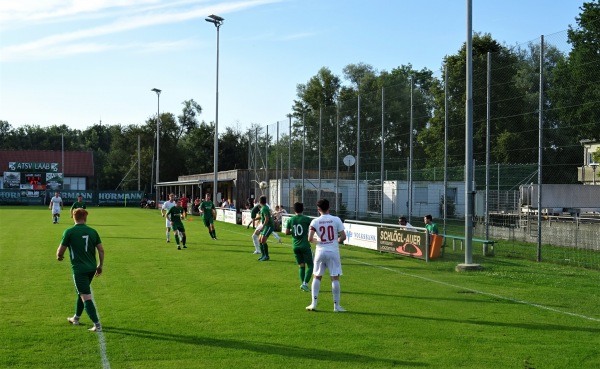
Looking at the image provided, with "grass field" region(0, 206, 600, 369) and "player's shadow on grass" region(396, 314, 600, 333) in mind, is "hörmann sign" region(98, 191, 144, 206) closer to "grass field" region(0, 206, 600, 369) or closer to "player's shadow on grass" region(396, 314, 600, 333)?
"grass field" region(0, 206, 600, 369)

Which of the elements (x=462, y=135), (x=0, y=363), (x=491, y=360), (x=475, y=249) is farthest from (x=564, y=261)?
(x=0, y=363)

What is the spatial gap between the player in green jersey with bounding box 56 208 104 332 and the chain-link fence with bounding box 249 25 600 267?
11.3m

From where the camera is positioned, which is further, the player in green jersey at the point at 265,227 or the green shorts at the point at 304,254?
the player in green jersey at the point at 265,227

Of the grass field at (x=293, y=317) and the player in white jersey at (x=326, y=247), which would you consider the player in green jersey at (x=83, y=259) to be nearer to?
the grass field at (x=293, y=317)

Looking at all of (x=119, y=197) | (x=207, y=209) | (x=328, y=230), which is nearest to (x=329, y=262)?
(x=328, y=230)

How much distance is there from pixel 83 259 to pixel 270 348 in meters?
3.25

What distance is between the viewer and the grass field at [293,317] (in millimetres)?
7938

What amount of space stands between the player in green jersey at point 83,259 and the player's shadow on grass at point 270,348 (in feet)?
1.58

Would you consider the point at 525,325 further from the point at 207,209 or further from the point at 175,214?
the point at 207,209

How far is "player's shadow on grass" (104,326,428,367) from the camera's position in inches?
306

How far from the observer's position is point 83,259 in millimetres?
9547

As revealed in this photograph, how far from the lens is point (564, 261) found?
63.4 feet

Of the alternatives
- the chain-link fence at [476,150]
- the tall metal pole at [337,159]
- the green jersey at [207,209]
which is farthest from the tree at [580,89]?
the green jersey at [207,209]

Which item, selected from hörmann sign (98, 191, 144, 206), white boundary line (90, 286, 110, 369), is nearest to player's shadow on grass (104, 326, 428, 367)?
white boundary line (90, 286, 110, 369)
